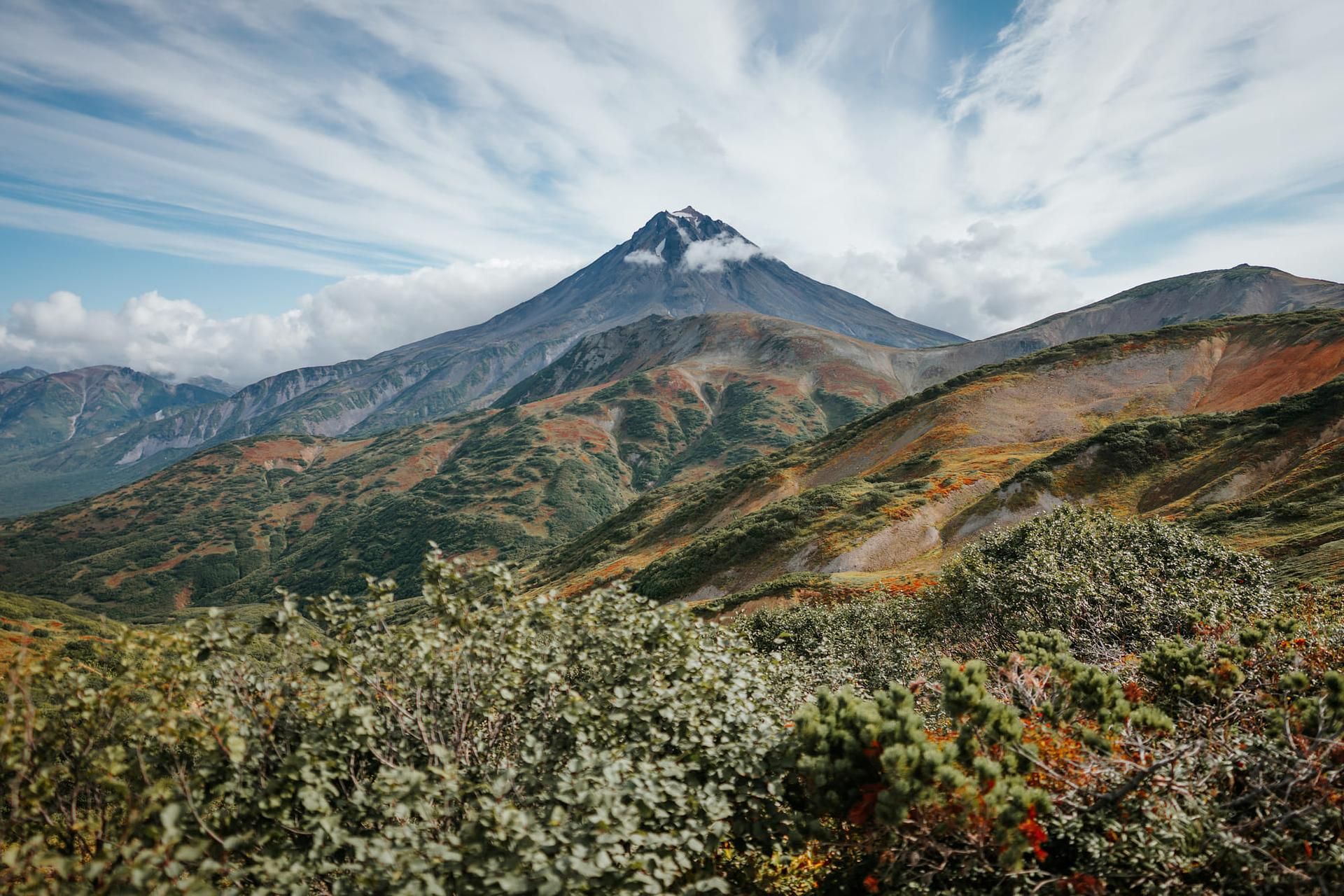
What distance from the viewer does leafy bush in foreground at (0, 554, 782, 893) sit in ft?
16.7

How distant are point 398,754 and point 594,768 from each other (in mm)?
2459

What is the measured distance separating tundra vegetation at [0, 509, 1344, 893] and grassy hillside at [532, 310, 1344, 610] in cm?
2995

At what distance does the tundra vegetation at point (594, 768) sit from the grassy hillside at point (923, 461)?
2995 cm

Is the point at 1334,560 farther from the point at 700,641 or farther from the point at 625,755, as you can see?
the point at 625,755

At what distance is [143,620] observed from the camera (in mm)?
147750

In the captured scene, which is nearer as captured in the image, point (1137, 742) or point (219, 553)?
point (1137, 742)

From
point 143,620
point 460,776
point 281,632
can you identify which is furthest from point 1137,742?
point 143,620

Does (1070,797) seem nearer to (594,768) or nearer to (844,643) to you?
(594,768)

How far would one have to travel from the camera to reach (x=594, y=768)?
650cm

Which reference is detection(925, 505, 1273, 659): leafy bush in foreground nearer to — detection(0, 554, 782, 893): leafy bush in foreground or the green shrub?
the green shrub

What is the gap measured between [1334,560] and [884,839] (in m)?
24.5

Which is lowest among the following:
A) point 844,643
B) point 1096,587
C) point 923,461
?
point 844,643

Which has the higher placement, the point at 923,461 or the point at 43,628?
the point at 923,461

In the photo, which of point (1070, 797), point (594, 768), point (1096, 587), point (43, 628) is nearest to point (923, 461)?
point (1096, 587)
